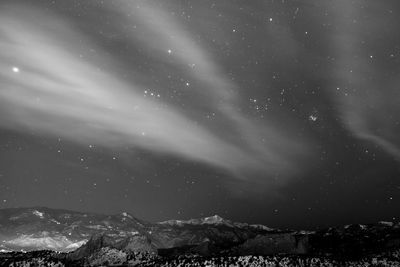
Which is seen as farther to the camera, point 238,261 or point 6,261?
point 238,261

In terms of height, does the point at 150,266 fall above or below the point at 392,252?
below

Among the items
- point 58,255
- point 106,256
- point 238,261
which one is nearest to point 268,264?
point 238,261

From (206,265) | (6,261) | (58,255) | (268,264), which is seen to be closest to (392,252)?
(268,264)

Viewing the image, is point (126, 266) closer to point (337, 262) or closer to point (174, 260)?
point (174, 260)

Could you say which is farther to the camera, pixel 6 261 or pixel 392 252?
pixel 392 252

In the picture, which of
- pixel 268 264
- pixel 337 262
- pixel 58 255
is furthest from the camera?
pixel 58 255

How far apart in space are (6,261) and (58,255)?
98.1 feet

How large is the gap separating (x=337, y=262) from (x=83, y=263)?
115837mm

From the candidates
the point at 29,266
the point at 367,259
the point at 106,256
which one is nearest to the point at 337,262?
the point at 367,259

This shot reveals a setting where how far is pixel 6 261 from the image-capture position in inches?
6668

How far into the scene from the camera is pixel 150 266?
16712cm

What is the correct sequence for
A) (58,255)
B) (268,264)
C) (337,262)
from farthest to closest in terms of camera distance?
1. (58,255)
2. (268,264)
3. (337,262)

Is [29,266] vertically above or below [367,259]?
below

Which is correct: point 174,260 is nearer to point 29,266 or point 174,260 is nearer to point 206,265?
point 206,265
